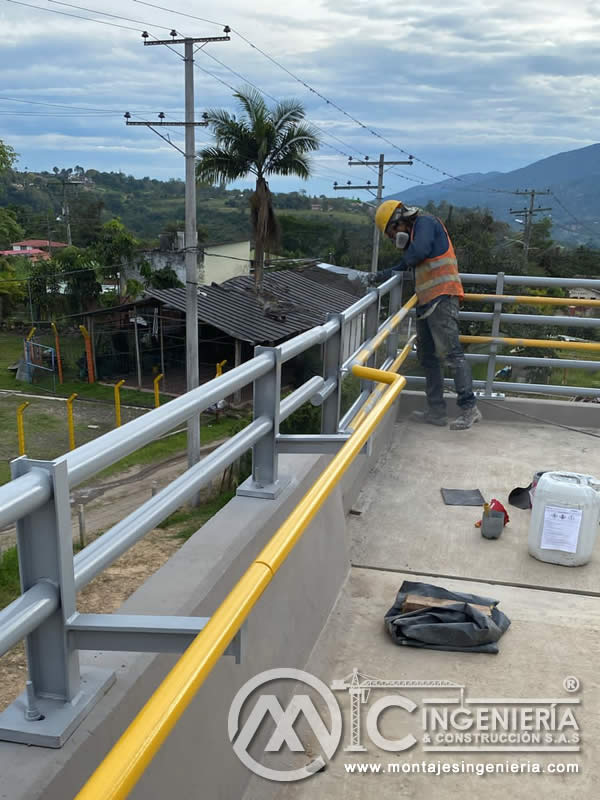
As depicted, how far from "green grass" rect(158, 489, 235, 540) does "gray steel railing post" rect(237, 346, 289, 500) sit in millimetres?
15095

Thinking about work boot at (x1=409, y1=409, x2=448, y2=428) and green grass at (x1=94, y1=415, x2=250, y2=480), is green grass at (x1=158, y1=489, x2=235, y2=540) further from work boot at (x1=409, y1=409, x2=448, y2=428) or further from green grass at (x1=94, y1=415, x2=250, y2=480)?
work boot at (x1=409, y1=409, x2=448, y2=428)

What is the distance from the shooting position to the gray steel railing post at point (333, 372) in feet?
12.9

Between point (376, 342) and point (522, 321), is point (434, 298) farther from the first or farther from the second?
point (376, 342)

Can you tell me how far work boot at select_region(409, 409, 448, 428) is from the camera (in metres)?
6.53

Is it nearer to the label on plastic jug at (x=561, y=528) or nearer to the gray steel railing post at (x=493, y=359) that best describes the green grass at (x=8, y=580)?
the gray steel railing post at (x=493, y=359)

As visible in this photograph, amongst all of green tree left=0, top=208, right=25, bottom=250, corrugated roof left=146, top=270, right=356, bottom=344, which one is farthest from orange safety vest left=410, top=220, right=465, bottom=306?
green tree left=0, top=208, right=25, bottom=250

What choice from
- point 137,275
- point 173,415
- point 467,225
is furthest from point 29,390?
point 173,415

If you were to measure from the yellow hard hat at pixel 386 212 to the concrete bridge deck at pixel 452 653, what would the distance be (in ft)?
6.53

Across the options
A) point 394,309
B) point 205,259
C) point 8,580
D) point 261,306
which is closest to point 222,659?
point 394,309

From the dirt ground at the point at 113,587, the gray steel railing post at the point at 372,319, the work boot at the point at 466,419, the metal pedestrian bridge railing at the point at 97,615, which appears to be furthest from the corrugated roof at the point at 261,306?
the metal pedestrian bridge railing at the point at 97,615

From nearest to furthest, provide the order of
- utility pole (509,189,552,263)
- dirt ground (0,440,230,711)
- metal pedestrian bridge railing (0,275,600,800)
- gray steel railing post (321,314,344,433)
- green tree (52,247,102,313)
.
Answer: metal pedestrian bridge railing (0,275,600,800)
gray steel railing post (321,314,344,433)
dirt ground (0,440,230,711)
green tree (52,247,102,313)
utility pole (509,189,552,263)

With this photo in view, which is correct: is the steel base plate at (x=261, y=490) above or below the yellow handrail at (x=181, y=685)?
below

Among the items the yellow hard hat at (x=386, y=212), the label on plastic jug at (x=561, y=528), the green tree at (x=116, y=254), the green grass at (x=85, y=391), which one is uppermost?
the yellow hard hat at (x=386, y=212)

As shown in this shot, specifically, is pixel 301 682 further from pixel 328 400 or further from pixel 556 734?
A: pixel 328 400
